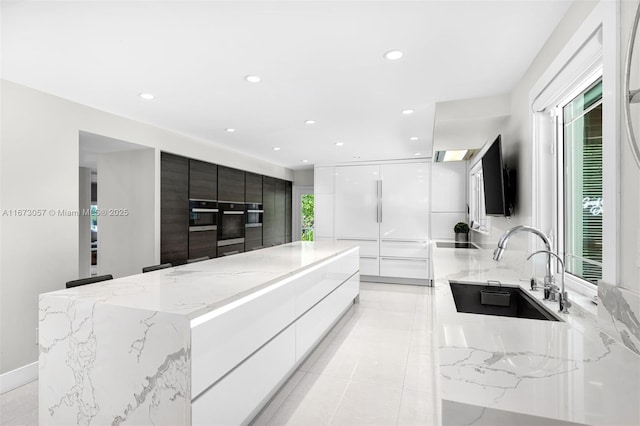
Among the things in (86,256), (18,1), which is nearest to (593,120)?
(18,1)

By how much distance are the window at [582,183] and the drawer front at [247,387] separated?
5.91ft

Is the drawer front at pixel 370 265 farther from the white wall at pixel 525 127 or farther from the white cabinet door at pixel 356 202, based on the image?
the white wall at pixel 525 127

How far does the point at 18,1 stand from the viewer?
1.63 meters

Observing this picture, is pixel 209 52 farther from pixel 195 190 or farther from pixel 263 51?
pixel 195 190

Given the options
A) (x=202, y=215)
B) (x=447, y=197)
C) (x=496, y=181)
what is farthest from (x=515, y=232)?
(x=447, y=197)

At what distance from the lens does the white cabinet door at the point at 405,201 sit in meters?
5.86

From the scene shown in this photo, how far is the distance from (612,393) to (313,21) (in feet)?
6.37

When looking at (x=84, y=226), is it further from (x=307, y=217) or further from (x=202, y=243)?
(x=307, y=217)

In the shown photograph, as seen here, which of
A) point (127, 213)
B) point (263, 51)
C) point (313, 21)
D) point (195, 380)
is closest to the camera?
point (195, 380)

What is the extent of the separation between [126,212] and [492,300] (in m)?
4.02

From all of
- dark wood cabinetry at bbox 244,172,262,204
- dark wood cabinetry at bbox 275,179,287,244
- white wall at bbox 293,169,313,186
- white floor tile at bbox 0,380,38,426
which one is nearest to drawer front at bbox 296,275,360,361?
white floor tile at bbox 0,380,38,426

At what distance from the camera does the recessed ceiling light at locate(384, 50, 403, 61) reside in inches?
82.7

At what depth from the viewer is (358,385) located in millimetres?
2398

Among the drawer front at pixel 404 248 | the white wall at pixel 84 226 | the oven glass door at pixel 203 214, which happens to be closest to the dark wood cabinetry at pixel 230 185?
the oven glass door at pixel 203 214
